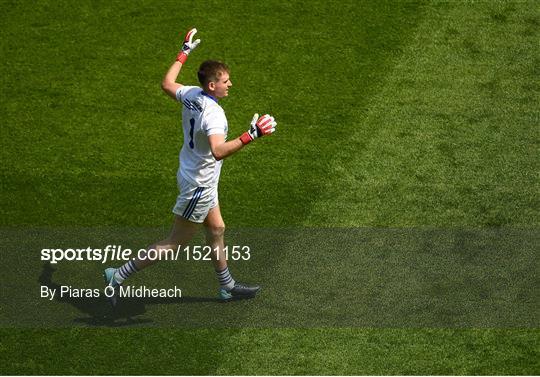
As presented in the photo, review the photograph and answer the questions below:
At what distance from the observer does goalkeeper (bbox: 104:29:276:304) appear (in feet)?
34.3

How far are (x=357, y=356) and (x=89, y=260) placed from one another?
114 inches

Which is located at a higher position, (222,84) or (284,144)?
(222,84)

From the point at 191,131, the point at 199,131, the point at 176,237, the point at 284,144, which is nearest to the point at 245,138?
the point at 199,131

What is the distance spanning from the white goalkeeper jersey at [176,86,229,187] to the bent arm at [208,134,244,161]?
0.06m

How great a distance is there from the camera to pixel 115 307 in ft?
37.6

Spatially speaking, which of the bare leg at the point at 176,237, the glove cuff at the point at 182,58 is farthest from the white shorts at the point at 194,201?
the glove cuff at the point at 182,58

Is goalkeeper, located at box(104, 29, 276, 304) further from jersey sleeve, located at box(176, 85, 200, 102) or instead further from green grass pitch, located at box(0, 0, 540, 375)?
green grass pitch, located at box(0, 0, 540, 375)

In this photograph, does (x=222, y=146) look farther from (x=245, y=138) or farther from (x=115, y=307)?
(x=115, y=307)

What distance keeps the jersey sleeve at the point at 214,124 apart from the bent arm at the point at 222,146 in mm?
42

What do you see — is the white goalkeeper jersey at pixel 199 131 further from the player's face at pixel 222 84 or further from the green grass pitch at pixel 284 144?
A: the green grass pitch at pixel 284 144

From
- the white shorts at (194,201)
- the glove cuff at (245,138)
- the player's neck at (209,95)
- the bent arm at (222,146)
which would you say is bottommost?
the white shorts at (194,201)

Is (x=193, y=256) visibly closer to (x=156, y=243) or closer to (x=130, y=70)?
(x=156, y=243)

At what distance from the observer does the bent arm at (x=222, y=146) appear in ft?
33.6

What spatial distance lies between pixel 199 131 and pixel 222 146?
40cm
